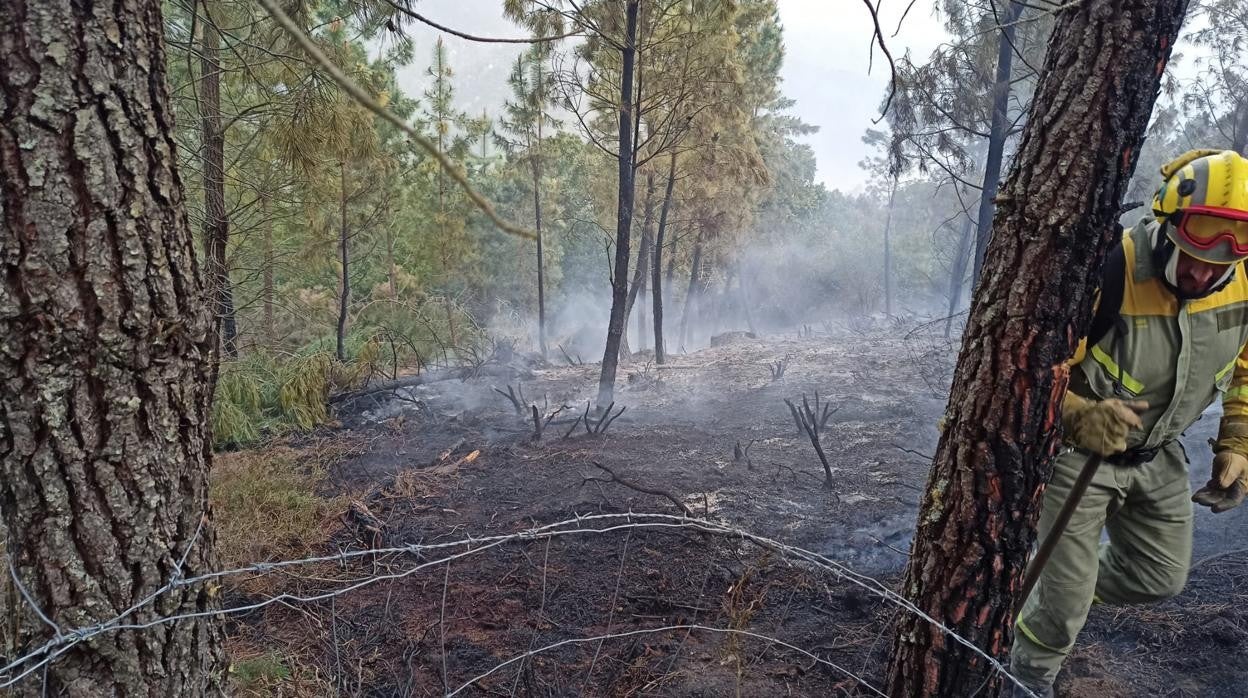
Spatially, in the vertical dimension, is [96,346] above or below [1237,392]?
above

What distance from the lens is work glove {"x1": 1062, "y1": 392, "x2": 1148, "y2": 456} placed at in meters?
2.04

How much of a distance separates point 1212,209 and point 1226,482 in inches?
44.5

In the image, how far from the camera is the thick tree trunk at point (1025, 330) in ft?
5.34

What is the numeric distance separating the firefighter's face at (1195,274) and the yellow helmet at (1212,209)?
4cm

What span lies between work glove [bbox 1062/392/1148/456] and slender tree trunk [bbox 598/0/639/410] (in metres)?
5.92

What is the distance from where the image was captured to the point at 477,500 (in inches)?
191

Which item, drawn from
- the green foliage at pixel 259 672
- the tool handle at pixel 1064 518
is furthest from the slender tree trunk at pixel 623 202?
the tool handle at pixel 1064 518

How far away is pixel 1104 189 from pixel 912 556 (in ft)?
4.06

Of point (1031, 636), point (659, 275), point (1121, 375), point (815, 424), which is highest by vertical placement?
point (659, 275)

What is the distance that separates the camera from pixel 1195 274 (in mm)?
2053

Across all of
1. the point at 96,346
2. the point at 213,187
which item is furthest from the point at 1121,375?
the point at 213,187

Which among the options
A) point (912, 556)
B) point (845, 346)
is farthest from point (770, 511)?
point (845, 346)

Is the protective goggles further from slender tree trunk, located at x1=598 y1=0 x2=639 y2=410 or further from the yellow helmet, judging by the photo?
slender tree trunk, located at x1=598 y1=0 x2=639 y2=410

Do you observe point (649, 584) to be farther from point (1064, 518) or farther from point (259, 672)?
point (1064, 518)
